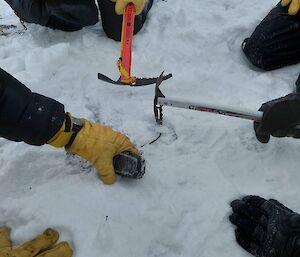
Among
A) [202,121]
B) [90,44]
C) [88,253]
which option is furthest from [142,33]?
[88,253]

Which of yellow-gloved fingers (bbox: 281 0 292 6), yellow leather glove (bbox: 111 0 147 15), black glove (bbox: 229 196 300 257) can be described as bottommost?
black glove (bbox: 229 196 300 257)

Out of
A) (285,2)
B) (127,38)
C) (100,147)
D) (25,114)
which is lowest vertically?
(100,147)

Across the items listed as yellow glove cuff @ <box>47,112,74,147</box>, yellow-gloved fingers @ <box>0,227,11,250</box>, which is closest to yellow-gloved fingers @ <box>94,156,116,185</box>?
yellow glove cuff @ <box>47,112,74,147</box>

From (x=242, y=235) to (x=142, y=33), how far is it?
184 centimetres

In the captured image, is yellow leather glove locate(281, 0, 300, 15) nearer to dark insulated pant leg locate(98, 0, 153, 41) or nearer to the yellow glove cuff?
dark insulated pant leg locate(98, 0, 153, 41)

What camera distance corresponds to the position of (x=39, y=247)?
1.80 metres

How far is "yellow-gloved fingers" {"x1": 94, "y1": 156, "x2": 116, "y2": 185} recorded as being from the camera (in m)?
2.06

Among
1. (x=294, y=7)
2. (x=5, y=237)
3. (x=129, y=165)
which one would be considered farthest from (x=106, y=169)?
(x=294, y=7)

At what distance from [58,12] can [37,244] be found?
1.84 metres

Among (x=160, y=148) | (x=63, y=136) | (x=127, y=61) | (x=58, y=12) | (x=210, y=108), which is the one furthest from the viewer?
(x=58, y=12)

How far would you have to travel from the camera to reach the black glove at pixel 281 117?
2023 mm

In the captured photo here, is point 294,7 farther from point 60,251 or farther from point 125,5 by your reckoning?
point 60,251

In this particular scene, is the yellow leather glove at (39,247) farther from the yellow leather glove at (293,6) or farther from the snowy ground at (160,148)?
the yellow leather glove at (293,6)

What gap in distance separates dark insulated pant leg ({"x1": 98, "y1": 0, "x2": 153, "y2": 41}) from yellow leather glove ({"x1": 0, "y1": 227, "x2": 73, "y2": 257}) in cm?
174
